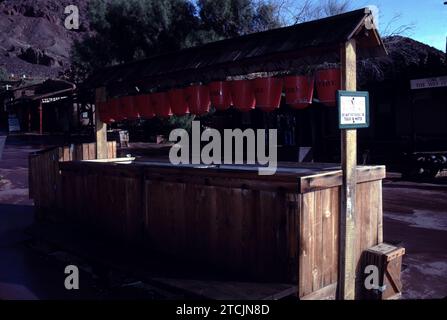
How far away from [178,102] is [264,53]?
95.0 inches

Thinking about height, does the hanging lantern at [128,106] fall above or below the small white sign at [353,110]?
above

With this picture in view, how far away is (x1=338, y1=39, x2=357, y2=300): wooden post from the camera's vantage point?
191 inches

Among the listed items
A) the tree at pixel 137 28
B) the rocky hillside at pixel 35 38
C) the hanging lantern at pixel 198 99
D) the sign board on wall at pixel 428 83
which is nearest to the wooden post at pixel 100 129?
the hanging lantern at pixel 198 99

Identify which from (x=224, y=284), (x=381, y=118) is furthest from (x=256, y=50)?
(x=381, y=118)

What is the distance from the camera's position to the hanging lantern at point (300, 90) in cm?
583

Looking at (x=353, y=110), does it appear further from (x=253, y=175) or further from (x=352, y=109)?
(x=253, y=175)

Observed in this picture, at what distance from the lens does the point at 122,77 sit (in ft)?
25.4

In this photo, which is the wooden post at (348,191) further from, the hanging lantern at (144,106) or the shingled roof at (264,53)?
the hanging lantern at (144,106)

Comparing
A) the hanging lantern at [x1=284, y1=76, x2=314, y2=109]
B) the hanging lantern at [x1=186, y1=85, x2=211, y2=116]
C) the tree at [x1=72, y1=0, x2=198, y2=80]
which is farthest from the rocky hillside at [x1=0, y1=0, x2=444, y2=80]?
the hanging lantern at [x1=284, y1=76, x2=314, y2=109]

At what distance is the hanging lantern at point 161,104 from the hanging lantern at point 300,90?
2483 mm

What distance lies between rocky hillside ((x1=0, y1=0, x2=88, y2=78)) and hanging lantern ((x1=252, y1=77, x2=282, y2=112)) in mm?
80606

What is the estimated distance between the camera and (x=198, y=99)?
7145mm

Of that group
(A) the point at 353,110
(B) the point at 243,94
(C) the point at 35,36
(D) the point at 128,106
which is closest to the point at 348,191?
(A) the point at 353,110
